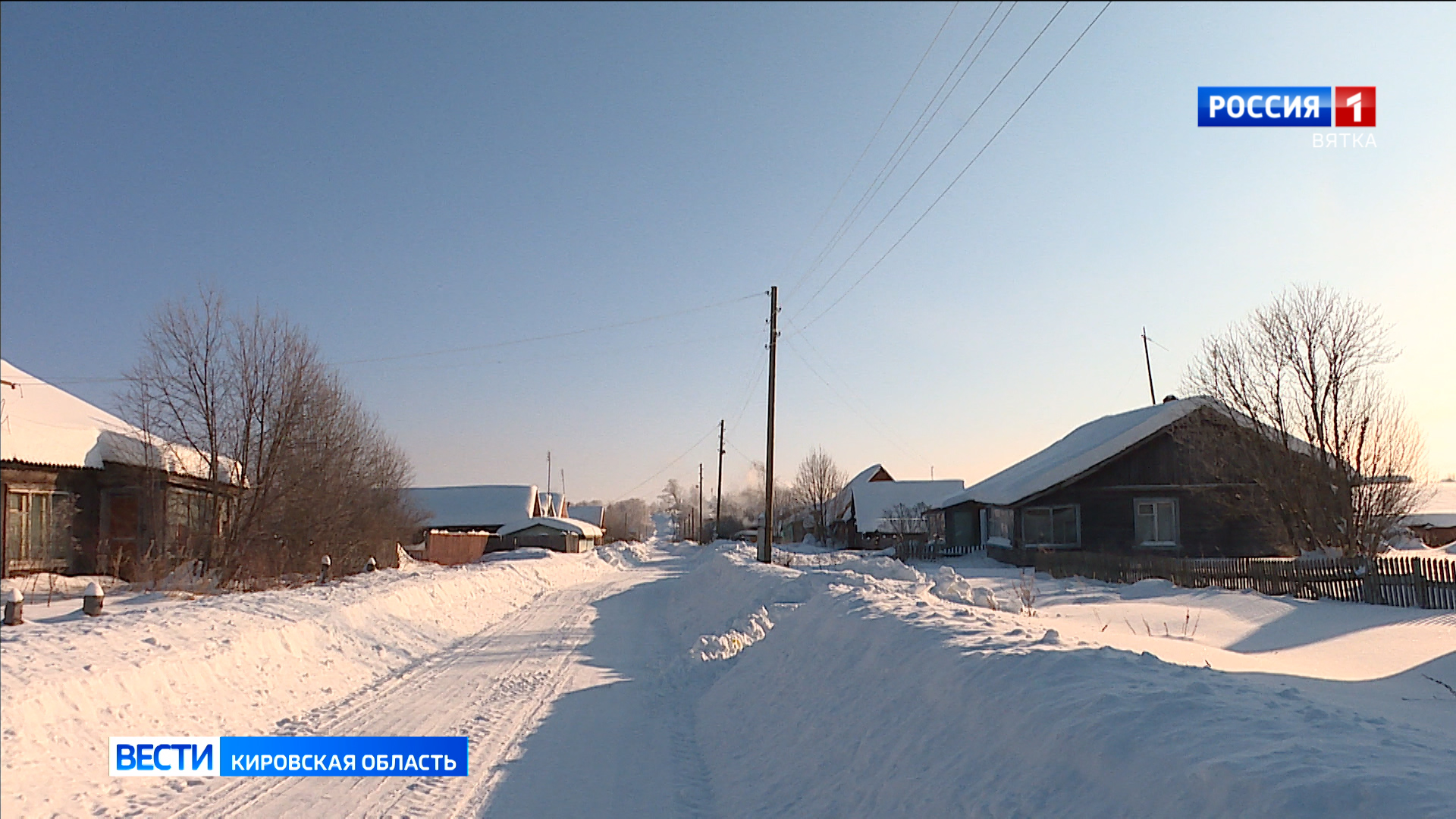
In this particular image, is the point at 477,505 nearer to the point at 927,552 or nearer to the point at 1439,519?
the point at 927,552

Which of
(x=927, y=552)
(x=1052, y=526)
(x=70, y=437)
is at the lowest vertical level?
(x=927, y=552)

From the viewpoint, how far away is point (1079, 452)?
36531 mm

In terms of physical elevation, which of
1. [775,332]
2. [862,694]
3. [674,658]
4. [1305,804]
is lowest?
[674,658]

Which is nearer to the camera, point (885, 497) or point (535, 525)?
point (885, 497)

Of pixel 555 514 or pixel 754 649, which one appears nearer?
pixel 754 649

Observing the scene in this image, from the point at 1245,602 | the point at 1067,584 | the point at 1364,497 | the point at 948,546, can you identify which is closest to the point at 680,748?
the point at 1245,602

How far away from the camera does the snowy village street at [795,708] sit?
15.3 ft

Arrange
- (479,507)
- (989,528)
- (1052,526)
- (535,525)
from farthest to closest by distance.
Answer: (479,507)
(535,525)
(989,528)
(1052,526)

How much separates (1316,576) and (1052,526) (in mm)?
16194

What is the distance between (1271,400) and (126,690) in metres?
25.9

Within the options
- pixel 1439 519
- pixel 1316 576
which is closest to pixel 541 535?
pixel 1439 519

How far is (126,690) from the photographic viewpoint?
8.02 meters

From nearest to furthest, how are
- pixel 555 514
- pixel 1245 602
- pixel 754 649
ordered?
pixel 754 649 < pixel 1245 602 < pixel 555 514

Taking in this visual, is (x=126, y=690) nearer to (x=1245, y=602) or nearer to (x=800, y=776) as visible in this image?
(x=800, y=776)
